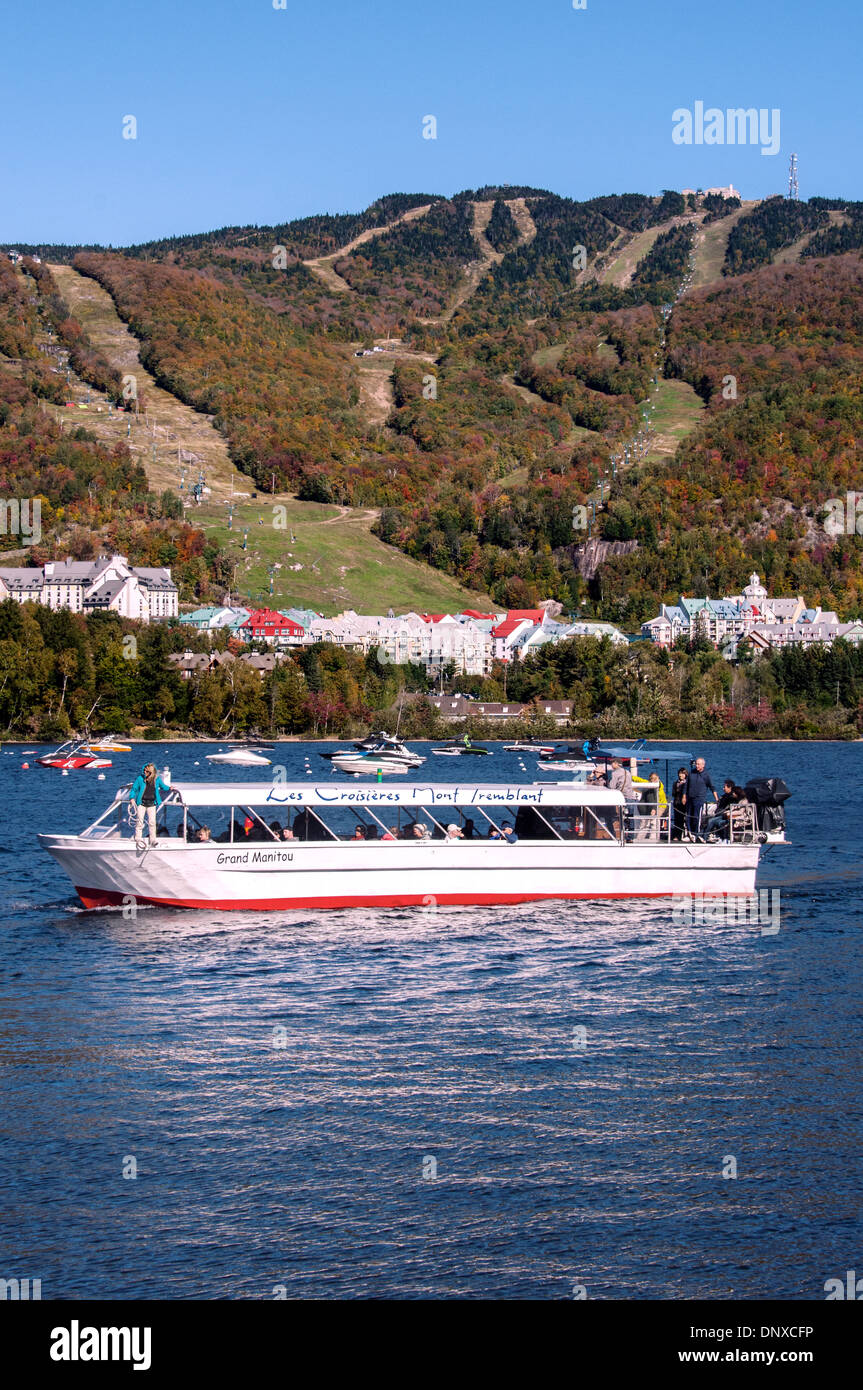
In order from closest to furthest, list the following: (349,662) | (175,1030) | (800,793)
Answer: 1. (175,1030)
2. (800,793)
3. (349,662)

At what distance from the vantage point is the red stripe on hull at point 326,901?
1512 inches

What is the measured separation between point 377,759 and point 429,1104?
315 feet

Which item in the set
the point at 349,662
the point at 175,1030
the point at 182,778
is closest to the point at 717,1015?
the point at 175,1030

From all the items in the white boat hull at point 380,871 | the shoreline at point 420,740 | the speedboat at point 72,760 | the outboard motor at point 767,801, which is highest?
the outboard motor at point 767,801

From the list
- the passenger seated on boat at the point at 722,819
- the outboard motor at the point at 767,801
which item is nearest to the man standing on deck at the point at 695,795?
the passenger seated on boat at the point at 722,819

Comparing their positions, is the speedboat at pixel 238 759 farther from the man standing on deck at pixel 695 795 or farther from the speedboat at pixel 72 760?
the man standing on deck at pixel 695 795

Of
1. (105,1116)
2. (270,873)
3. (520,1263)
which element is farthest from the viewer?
(270,873)

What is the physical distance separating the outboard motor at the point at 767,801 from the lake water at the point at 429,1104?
390 cm

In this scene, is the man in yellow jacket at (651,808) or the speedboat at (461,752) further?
the speedboat at (461,752)

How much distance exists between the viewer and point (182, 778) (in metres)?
95.1

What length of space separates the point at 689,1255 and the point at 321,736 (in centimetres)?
14844

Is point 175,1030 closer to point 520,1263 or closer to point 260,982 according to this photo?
point 260,982

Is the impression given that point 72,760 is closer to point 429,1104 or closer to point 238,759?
point 238,759
